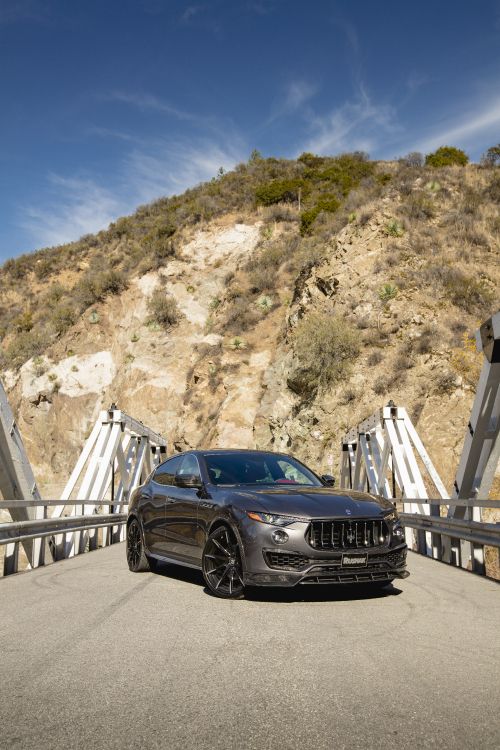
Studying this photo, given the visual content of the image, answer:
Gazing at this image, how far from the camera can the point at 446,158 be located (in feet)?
148

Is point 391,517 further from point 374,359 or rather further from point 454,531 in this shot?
point 374,359

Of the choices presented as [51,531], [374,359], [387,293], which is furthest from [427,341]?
[51,531]

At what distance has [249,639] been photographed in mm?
5426

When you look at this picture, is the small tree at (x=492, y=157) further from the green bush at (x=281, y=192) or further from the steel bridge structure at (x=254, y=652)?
the steel bridge structure at (x=254, y=652)

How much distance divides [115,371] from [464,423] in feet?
75.9

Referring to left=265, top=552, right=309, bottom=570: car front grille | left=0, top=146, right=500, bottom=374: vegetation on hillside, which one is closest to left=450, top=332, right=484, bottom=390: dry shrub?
left=0, top=146, right=500, bottom=374: vegetation on hillside

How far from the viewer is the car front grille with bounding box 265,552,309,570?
682 centimetres

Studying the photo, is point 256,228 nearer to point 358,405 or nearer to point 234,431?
point 234,431

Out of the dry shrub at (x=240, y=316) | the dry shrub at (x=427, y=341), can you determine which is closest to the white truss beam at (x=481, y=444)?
the dry shrub at (x=427, y=341)

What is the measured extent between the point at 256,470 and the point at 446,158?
40.9 metres

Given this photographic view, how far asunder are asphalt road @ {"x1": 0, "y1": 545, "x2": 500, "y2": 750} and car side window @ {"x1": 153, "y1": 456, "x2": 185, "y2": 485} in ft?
6.01

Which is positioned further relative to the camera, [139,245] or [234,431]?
[139,245]

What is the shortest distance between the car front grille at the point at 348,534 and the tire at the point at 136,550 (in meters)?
3.41

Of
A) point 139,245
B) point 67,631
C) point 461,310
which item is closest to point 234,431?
point 461,310
